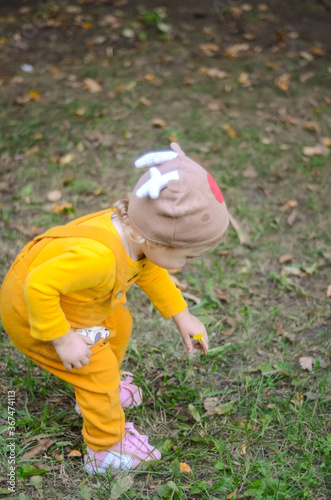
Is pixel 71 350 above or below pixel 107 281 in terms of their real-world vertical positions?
below

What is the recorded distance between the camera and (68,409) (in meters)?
2.21

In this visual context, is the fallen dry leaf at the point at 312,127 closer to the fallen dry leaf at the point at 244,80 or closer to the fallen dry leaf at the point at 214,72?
the fallen dry leaf at the point at 244,80

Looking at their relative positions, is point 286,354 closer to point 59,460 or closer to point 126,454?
point 126,454

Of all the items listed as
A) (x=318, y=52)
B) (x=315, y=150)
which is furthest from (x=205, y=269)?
(x=318, y=52)

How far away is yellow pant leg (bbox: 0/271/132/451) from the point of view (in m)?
1.81

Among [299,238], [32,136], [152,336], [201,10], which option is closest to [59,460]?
[152,336]

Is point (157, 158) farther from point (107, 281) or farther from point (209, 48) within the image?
point (209, 48)

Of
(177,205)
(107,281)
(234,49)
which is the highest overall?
(177,205)

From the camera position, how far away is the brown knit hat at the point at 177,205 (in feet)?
5.00

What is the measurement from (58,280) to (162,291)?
58 centimetres

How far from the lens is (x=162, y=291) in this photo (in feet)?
6.69

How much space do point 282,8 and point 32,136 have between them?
423cm

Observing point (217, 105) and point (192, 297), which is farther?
point (217, 105)

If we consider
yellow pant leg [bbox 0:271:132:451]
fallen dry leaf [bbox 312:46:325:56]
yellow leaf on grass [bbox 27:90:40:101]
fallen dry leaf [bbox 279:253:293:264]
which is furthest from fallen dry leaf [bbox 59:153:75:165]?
fallen dry leaf [bbox 312:46:325:56]
